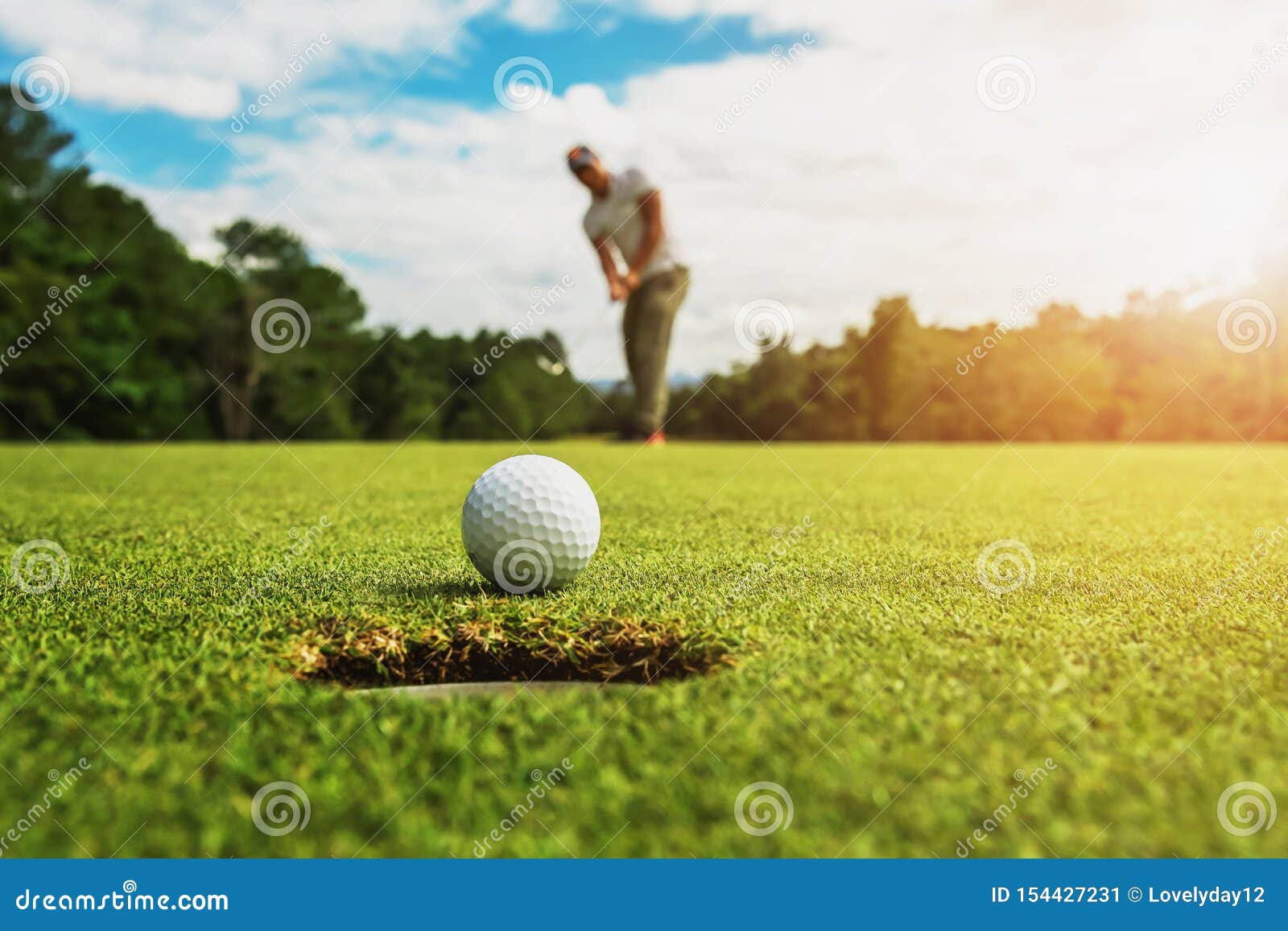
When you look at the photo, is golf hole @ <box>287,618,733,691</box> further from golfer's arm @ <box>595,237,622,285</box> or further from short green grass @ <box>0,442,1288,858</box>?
golfer's arm @ <box>595,237,622,285</box>

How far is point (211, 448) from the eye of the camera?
1393cm

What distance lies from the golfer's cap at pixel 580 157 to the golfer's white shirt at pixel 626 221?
1.79 feet

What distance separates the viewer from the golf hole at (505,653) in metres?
2.51

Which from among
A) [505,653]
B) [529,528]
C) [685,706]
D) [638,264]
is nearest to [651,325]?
[638,264]

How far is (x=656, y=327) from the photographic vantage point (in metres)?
11.9

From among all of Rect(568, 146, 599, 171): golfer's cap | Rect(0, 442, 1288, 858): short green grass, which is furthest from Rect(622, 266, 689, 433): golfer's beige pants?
Rect(0, 442, 1288, 858): short green grass

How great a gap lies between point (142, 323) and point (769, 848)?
34.4 meters

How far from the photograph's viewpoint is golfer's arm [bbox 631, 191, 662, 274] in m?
10.9

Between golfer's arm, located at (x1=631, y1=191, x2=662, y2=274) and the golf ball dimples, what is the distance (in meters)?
7.86

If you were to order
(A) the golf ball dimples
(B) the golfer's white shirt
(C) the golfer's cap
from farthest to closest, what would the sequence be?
1. (B) the golfer's white shirt
2. (C) the golfer's cap
3. (A) the golf ball dimples

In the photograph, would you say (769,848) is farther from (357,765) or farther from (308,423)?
(308,423)

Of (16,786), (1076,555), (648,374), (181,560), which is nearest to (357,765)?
(16,786)

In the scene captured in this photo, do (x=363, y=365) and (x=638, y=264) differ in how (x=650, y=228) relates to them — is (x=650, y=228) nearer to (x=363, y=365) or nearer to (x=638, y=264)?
(x=638, y=264)

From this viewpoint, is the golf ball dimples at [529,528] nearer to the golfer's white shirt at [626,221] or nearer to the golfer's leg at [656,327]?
the golfer's white shirt at [626,221]
